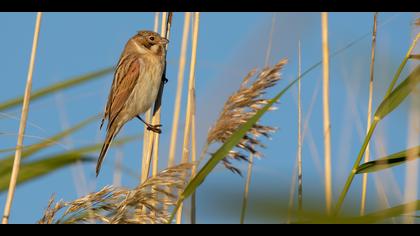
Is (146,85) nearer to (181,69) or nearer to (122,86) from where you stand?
(122,86)

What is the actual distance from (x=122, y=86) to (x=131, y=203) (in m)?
2.57

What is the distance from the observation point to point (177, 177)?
2.08 meters

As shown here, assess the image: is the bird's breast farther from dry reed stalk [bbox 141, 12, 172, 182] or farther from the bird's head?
dry reed stalk [bbox 141, 12, 172, 182]

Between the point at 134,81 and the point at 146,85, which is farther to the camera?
the point at 134,81

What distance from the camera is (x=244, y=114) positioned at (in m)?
2.07

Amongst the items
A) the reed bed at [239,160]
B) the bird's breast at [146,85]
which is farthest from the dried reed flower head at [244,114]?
the bird's breast at [146,85]

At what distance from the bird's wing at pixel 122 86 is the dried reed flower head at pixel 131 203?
2.38m

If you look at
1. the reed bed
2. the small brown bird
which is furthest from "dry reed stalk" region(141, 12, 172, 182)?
the small brown bird

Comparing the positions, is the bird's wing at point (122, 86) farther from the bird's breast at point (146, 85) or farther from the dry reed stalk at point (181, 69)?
the dry reed stalk at point (181, 69)

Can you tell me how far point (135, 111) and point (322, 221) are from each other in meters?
3.21

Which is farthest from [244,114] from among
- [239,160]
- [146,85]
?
[146,85]

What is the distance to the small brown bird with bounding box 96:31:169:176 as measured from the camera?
174 inches

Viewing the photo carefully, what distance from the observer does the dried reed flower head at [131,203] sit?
6.91 ft
